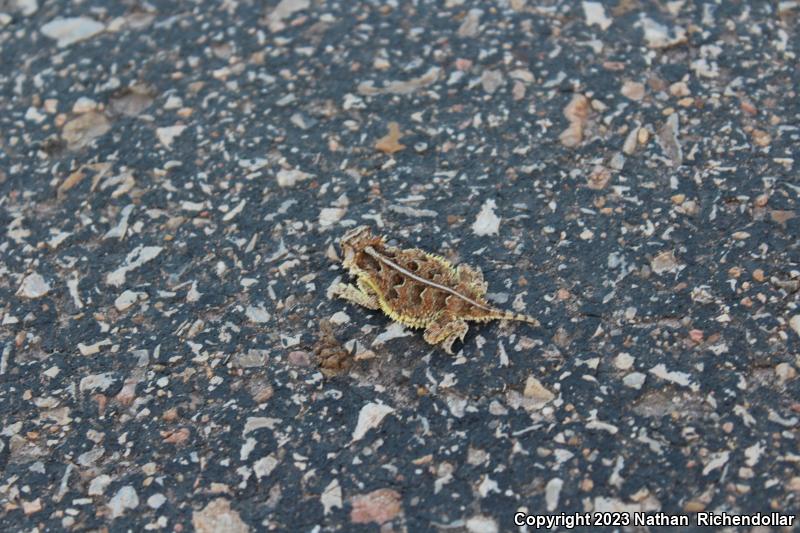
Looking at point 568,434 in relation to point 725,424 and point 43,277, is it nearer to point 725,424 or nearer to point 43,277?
point 725,424

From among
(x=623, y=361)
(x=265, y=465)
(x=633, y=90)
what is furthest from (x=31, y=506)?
(x=633, y=90)

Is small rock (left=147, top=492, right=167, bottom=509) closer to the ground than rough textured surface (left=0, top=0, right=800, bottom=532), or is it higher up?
closer to the ground

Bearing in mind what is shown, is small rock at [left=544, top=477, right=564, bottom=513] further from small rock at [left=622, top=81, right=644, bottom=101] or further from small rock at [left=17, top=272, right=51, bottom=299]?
small rock at [left=17, top=272, right=51, bottom=299]

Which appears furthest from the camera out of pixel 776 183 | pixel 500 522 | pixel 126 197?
pixel 126 197

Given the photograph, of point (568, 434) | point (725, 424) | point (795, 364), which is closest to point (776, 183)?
point (795, 364)

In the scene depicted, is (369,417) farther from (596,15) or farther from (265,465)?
(596,15)

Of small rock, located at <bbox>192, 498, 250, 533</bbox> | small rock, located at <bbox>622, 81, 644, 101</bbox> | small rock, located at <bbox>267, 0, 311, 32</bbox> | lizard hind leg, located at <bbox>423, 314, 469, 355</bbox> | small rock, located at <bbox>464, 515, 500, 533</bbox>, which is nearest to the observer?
small rock, located at <bbox>464, 515, 500, 533</bbox>

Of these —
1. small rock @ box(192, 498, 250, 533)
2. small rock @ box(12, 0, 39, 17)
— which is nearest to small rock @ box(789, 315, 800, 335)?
small rock @ box(192, 498, 250, 533)
